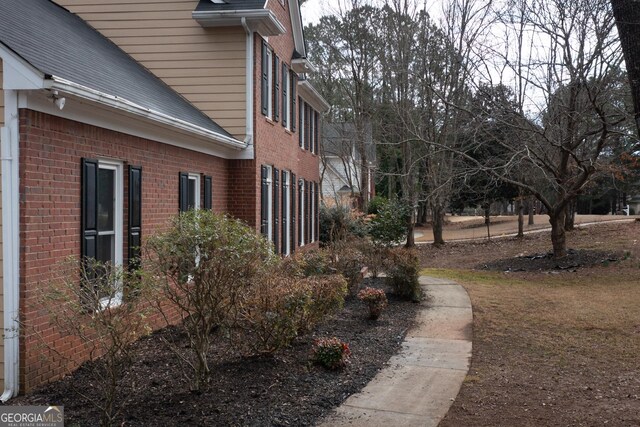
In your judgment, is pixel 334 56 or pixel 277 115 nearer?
pixel 277 115

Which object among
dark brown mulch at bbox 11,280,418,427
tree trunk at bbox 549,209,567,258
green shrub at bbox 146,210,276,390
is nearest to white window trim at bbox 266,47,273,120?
dark brown mulch at bbox 11,280,418,427

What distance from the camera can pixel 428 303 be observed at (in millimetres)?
11211

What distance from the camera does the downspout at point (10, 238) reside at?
528cm

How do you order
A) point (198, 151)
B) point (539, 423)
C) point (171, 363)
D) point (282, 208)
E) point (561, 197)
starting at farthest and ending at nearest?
point (561, 197), point (282, 208), point (198, 151), point (171, 363), point (539, 423)

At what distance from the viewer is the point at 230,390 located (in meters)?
5.59

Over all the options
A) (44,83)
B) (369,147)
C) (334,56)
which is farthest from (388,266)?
(334,56)

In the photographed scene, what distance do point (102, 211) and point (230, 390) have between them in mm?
2904

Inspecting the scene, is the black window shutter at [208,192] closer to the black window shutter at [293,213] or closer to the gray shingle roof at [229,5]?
the gray shingle roof at [229,5]

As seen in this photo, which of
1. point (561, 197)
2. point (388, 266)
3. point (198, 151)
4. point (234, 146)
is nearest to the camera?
point (198, 151)

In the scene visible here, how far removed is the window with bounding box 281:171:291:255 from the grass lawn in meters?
4.54

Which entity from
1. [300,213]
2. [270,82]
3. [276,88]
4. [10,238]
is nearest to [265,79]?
[270,82]

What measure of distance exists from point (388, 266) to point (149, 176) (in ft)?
18.4

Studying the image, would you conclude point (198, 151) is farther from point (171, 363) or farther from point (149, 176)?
point (171, 363)

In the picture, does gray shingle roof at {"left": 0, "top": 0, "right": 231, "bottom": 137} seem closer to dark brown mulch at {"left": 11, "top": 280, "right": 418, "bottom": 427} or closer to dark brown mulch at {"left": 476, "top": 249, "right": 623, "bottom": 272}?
dark brown mulch at {"left": 11, "top": 280, "right": 418, "bottom": 427}
